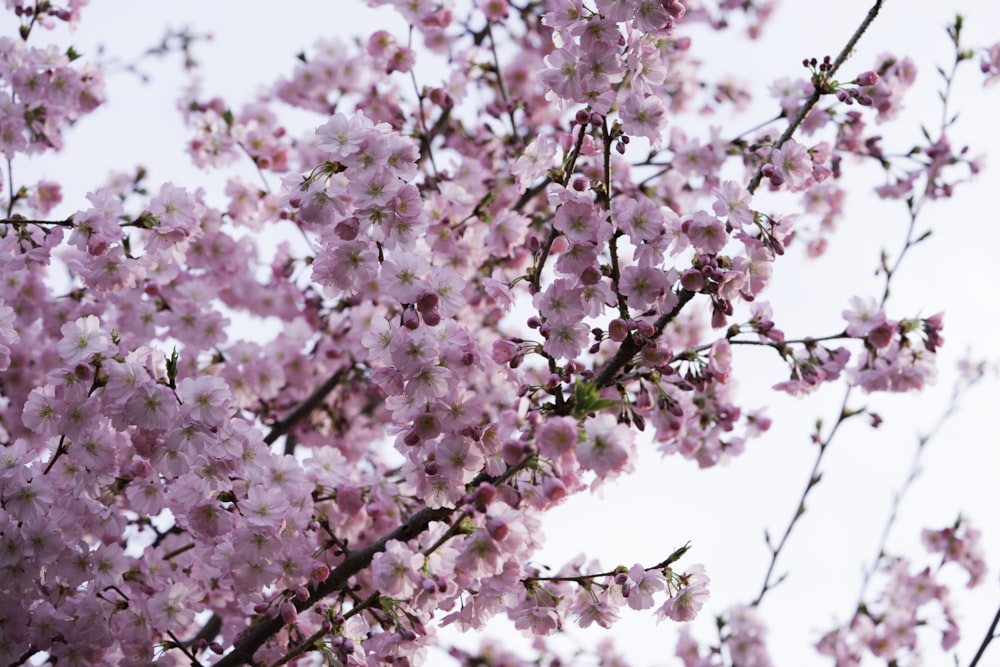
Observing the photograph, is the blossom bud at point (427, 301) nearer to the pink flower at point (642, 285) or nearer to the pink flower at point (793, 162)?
the pink flower at point (642, 285)

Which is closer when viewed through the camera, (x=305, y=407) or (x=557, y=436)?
(x=557, y=436)

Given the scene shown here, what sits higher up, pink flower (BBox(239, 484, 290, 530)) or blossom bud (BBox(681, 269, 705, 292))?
blossom bud (BBox(681, 269, 705, 292))

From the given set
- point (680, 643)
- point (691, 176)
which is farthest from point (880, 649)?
point (691, 176)

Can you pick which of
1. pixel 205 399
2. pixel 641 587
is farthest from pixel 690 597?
pixel 205 399

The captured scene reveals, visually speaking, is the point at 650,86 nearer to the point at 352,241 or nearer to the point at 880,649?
the point at 352,241

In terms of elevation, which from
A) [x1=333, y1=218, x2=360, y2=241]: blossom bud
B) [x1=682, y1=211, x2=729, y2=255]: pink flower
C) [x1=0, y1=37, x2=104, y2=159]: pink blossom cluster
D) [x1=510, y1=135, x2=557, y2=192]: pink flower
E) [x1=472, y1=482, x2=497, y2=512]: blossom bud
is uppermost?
[x1=0, y1=37, x2=104, y2=159]: pink blossom cluster

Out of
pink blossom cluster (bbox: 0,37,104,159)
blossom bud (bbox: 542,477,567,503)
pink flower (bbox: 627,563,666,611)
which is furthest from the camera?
pink blossom cluster (bbox: 0,37,104,159)

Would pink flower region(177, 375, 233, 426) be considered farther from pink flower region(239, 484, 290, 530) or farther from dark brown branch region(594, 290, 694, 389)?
Result: dark brown branch region(594, 290, 694, 389)

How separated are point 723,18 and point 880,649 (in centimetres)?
498

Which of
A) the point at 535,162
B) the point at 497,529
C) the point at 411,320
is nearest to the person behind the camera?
the point at 497,529

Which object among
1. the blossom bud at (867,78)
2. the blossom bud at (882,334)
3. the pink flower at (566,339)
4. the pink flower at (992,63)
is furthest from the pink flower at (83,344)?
the pink flower at (992,63)

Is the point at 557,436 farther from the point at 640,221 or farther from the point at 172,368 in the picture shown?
the point at 172,368

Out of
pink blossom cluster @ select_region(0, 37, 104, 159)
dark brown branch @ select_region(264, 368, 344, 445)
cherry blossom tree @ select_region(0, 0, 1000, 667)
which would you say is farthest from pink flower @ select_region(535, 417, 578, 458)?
pink blossom cluster @ select_region(0, 37, 104, 159)

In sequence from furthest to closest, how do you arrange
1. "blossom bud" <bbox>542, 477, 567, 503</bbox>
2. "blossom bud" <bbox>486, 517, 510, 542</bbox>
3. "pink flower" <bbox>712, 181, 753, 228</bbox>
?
"pink flower" <bbox>712, 181, 753, 228</bbox>
"blossom bud" <bbox>542, 477, 567, 503</bbox>
"blossom bud" <bbox>486, 517, 510, 542</bbox>
